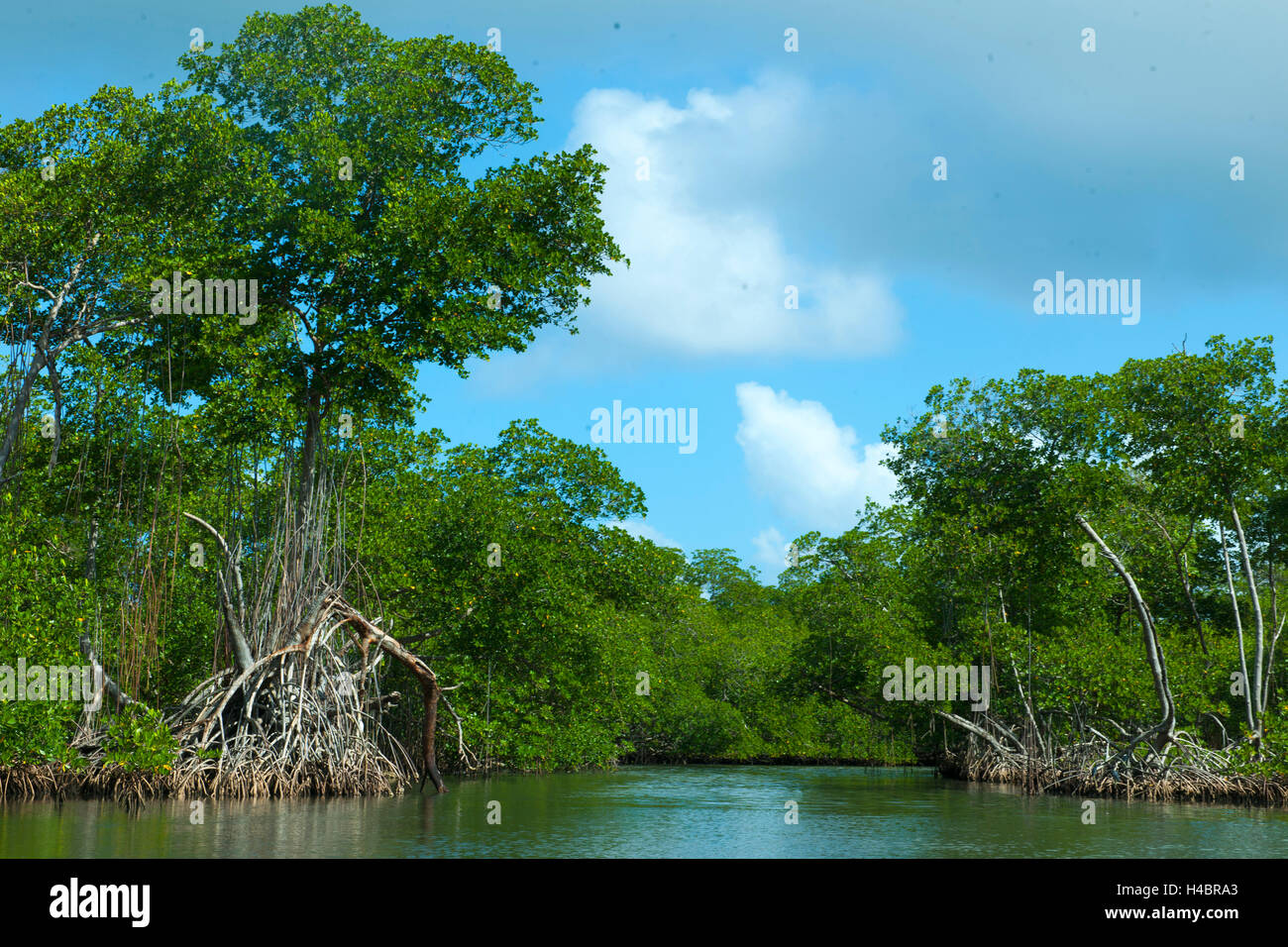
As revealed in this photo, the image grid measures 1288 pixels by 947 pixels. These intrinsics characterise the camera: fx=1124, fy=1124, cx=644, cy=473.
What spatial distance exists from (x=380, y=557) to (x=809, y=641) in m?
13.9

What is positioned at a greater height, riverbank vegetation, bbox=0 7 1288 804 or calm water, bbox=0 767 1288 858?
riverbank vegetation, bbox=0 7 1288 804

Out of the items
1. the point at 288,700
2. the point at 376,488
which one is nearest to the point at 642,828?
the point at 288,700

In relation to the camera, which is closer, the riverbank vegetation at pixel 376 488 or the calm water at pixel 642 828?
the calm water at pixel 642 828

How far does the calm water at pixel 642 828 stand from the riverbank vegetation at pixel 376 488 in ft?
5.50

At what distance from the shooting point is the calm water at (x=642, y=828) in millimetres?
12016

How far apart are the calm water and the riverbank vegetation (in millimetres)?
1677

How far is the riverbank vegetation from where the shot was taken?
17297mm

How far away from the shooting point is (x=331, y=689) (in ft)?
60.4

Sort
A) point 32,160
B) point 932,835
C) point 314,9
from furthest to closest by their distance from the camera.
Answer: point 314,9
point 32,160
point 932,835

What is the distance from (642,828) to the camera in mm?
14891

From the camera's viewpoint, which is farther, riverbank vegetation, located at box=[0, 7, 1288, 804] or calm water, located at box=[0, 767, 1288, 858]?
riverbank vegetation, located at box=[0, 7, 1288, 804]

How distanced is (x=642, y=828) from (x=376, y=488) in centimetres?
1198
